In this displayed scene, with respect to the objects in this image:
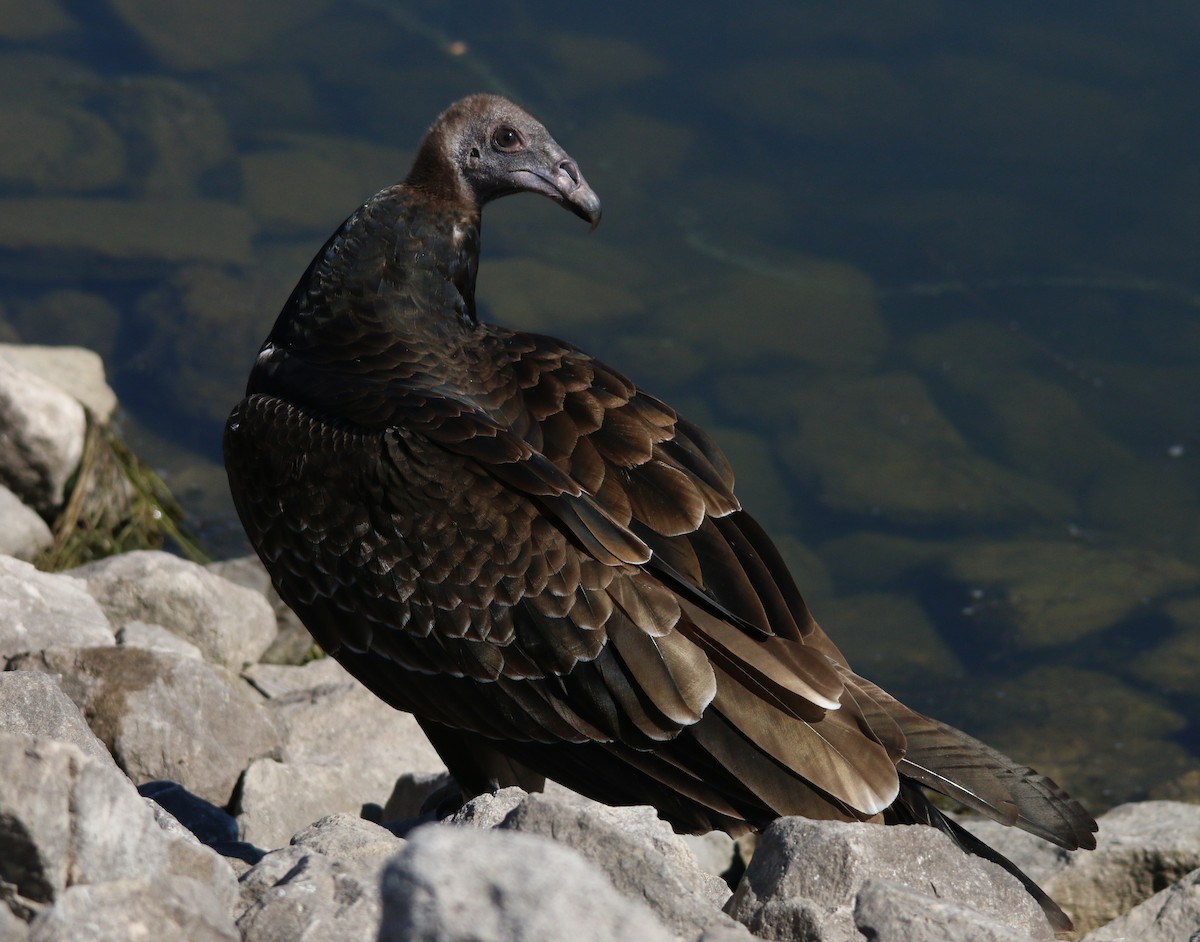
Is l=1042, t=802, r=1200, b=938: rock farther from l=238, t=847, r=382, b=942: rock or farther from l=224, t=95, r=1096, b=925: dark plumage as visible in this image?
l=238, t=847, r=382, b=942: rock

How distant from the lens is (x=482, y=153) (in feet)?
16.8

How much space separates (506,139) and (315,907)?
3170 millimetres

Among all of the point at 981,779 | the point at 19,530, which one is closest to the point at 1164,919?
the point at 981,779

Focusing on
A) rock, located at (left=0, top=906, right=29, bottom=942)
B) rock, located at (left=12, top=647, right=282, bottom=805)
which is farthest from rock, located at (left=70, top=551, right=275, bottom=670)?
rock, located at (left=0, top=906, right=29, bottom=942)

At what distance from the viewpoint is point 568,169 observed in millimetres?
5234

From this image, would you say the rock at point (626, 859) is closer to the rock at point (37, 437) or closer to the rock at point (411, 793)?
the rock at point (411, 793)

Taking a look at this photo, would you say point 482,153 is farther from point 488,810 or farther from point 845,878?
point 845,878

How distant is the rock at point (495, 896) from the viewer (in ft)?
6.21

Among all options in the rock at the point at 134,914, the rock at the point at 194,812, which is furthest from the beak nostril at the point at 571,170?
the rock at the point at 134,914

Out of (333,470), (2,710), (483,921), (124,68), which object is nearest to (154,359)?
(124,68)

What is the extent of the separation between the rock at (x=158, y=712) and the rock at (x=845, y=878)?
6.63 feet

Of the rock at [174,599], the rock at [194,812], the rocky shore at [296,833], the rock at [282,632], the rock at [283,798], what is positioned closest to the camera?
the rocky shore at [296,833]

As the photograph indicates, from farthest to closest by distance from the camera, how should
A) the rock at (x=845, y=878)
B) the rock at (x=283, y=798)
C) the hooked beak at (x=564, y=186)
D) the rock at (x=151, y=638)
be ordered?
1. the hooked beak at (x=564, y=186)
2. the rock at (x=151, y=638)
3. the rock at (x=283, y=798)
4. the rock at (x=845, y=878)

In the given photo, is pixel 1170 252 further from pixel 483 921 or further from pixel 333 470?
pixel 483 921
